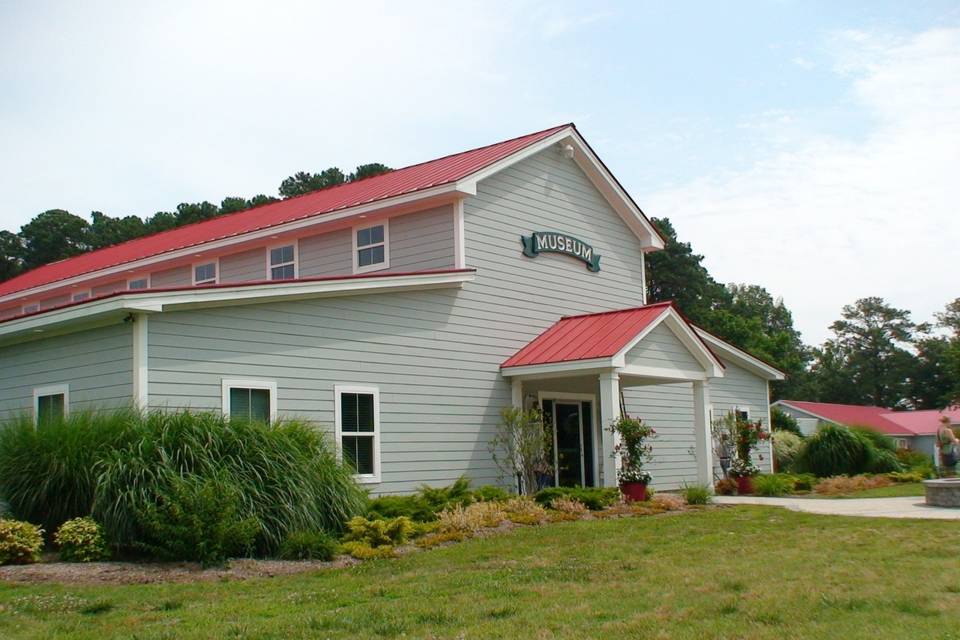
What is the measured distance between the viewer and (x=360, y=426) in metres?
17.3

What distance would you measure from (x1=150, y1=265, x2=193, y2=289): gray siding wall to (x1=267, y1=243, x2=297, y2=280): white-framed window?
10.3ft

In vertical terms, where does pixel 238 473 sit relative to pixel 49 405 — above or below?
below

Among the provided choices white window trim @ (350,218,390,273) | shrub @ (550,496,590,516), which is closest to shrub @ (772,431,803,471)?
shrub @ (550,496,590,516)

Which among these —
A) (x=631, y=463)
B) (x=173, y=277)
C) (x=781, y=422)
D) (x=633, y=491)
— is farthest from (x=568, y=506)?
(x=781, y=422)

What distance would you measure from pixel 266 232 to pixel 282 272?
98 centimetres

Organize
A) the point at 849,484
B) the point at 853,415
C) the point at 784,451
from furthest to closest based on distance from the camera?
the point at 853,415
the point at 784,451
the point at 849,484

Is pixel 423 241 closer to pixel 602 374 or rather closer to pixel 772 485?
pixel 602 374

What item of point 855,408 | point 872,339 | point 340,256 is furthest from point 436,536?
point 872,339

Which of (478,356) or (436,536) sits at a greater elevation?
(478,356)

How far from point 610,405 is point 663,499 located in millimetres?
1989

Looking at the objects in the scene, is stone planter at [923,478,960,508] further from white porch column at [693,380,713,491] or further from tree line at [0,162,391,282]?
tree line at [0,162,391,282]

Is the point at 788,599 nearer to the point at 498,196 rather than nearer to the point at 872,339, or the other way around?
the point at 498,196

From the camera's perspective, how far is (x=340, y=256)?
2172cm

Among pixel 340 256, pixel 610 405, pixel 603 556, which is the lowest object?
pixel 603 556
